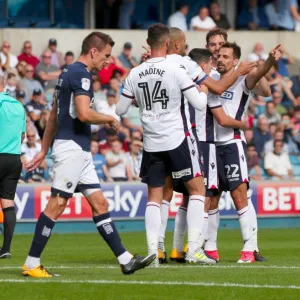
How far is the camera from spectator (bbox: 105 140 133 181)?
65.3 feet

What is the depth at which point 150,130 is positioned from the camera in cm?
1073

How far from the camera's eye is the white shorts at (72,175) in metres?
9.68

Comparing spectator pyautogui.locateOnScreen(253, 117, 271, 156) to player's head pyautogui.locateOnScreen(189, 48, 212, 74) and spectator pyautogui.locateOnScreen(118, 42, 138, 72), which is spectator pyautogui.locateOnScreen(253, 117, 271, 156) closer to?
spectator pyautogui.locateOnScreen(118, 42, 138, 72)

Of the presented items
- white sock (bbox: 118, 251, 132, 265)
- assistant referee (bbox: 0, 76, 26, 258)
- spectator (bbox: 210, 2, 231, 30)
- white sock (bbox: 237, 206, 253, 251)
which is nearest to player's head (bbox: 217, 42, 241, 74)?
white sock (bbox: 237, 206, 253, 251)

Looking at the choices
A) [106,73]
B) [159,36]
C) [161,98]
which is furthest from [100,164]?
[159,36]

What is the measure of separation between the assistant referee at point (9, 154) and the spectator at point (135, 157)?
7.37m

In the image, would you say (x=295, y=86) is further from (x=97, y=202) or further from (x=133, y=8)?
(x=97, y=202)

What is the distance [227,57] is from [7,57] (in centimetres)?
1132

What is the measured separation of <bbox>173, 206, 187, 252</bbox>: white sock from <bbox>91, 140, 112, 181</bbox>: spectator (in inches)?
316

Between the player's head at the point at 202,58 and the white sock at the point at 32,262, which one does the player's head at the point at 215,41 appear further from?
the white sock at the point at 32,262

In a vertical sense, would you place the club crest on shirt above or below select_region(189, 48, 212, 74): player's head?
below

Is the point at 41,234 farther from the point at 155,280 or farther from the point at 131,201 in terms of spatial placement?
the point at 131,201

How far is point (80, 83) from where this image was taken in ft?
31.6

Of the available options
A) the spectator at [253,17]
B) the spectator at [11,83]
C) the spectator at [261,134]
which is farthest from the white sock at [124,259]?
the spectator at [253,17]
